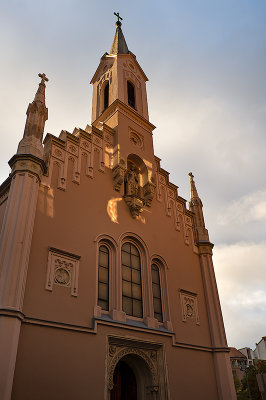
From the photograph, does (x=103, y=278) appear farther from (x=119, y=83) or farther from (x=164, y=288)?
(x=119, y=83)

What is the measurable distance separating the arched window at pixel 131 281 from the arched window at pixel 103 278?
768 millimetres

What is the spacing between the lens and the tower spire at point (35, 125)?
461 inches

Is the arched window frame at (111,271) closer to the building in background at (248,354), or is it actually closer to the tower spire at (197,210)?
the tower spire at (197,210)

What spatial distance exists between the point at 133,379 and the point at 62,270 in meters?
4.90

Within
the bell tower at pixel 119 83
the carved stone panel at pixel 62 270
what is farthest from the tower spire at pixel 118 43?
the carved stone panel at pixel 62 270

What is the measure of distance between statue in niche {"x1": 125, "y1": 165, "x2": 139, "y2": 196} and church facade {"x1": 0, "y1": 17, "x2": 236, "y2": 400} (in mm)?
62

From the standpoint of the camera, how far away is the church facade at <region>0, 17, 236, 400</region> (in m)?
9.40

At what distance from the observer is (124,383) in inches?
468

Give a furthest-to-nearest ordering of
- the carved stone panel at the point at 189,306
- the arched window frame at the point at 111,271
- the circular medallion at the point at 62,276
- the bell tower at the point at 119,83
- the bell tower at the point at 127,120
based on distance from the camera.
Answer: the bell tower at the point at 119,83, the bell tower at the point at 127,120, the carved stone panel at the point at 189,306, the arched window frame at the point at 111,271, the circular medallion at the point at 62,276

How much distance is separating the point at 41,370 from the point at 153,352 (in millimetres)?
4672

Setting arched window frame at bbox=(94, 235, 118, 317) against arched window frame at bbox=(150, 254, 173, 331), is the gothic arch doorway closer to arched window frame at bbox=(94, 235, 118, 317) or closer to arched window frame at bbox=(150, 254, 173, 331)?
arched window frame at bbox=(150, 254, 173, 331)

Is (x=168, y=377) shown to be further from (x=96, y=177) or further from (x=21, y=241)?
(x=96, y=177)

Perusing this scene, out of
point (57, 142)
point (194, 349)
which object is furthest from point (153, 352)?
point (57, 142)

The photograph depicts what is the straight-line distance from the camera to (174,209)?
1698 centimetres
